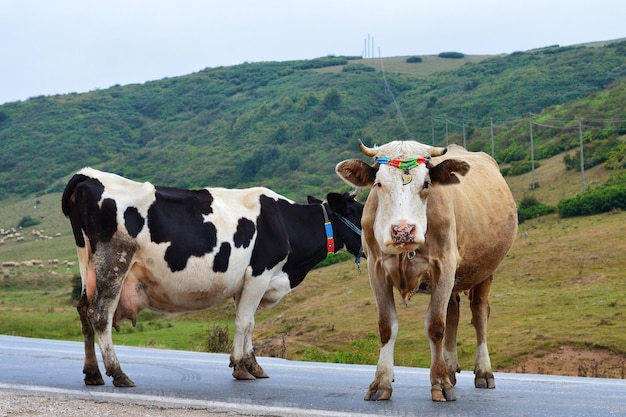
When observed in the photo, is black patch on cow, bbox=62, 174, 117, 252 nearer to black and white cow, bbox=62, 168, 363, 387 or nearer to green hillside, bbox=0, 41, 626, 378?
black and white cow, bbox=62, 168, 363, 387

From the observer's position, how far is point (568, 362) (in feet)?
73.8

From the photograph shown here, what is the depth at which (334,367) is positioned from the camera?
555 inches

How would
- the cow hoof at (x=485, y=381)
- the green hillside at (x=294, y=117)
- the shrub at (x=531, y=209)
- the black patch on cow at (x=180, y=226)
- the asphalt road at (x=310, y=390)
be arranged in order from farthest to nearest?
the green hillside at (x=294, y=117), the shrub at (x=531, y=209), the black patch on cow at (x=180, y=226), the cow hoof at (x=485, y=381), the asphalt road at (x=310, y=390)

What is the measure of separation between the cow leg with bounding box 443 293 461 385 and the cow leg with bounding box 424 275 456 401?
4.49 feet

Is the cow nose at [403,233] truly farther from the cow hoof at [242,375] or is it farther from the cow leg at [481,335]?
the cow hoof at [242,375]

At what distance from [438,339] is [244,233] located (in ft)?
11.0

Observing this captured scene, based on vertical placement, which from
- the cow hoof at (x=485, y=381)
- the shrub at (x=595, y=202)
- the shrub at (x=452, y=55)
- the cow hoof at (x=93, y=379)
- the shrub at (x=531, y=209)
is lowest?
the shrub at (x=531, y=209)

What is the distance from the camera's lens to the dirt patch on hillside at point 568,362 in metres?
21.6

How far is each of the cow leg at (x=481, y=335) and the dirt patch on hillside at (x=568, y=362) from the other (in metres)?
10.4

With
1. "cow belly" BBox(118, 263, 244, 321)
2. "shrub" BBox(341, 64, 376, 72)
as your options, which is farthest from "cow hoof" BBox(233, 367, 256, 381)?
"shrub" BBox(341, 64, 376, 72)

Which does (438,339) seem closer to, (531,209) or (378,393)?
(378,393)

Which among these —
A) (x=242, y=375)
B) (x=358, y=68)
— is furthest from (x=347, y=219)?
(x=358, y=68)

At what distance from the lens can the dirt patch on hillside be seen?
2162 cm

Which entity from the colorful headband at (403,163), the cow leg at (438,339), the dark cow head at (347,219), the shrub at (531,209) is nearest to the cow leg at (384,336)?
the cow leg at (438,339)
